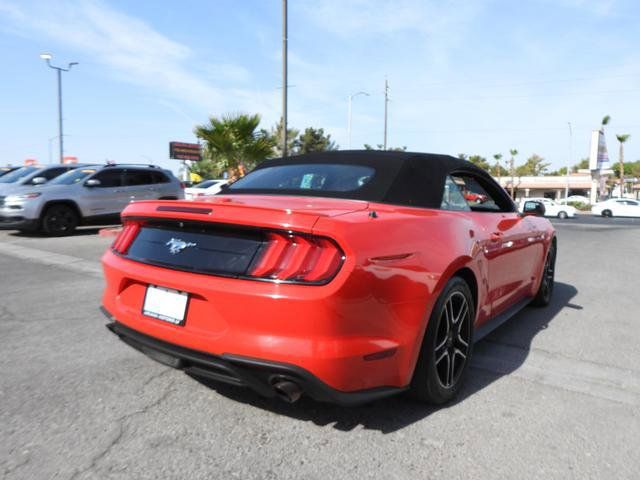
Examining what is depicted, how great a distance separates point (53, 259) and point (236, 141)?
24.6 ft

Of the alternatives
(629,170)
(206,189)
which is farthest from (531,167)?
(206,189)

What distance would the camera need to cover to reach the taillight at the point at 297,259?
2207 mm

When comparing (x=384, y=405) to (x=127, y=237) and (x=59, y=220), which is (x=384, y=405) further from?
(x=59, y=220)

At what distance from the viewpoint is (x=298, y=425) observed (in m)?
2.60

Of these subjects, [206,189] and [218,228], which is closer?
[218,228]

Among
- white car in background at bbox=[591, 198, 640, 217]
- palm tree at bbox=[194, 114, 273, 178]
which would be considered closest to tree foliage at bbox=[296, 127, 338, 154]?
white car in background at bbox=[591, 198, 640, 217]

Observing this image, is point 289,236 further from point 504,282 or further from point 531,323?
point 531,323

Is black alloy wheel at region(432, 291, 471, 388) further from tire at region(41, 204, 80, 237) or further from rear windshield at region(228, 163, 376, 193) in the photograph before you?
tire at region(41, 204, 80, 237)

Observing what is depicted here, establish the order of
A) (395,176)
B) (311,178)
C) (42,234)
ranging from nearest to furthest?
1. (395,176)
2. (311,178)
3. (42,234)

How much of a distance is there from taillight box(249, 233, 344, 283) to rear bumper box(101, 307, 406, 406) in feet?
1.23

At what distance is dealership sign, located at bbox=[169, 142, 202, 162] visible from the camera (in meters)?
30.7

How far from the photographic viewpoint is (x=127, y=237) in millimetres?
2943

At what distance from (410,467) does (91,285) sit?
4.85 m

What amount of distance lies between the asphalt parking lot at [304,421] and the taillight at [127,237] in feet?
2.65
